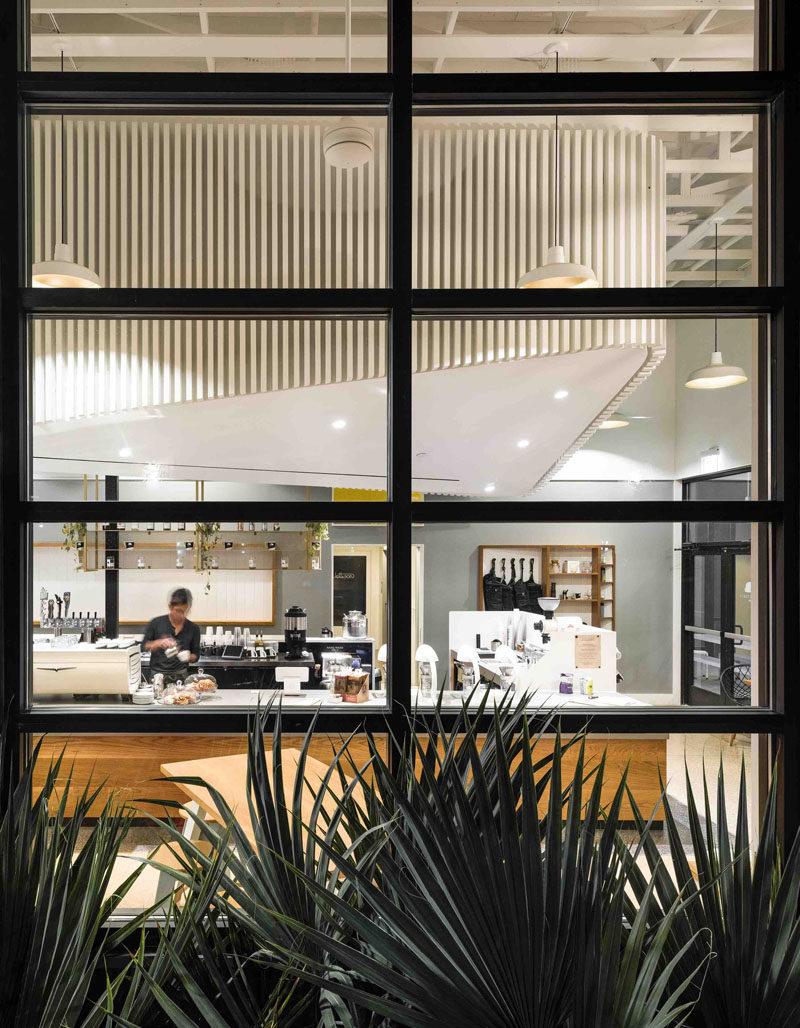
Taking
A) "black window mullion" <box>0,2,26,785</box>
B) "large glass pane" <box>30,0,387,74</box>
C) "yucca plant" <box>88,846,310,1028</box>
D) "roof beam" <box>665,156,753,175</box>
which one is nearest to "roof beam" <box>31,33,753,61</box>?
"large glass pane" <box>30,0,387,74</box>

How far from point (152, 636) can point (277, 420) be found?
551 mm

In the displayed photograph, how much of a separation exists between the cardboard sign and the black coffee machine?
2.00ft

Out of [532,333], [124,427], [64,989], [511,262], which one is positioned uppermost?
[511,262]

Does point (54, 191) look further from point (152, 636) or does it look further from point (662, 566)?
point (662, 566)

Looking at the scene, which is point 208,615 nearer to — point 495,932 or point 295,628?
point 295,628

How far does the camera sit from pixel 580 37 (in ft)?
5.25

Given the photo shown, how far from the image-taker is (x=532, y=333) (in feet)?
5.26

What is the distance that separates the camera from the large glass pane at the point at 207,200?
1584 mm

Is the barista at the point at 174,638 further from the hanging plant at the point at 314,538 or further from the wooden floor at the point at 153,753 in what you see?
the hanging plant at the point at 314,538

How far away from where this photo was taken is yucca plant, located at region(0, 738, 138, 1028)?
1.02 metres

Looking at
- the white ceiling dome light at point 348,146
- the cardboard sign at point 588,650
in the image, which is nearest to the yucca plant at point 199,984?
the cardboard sign at point 588,650

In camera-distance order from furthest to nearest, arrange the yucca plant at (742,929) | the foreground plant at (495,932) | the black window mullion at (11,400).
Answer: the black window mullion at (11,400) < the yucca plant at (742,929) < the foreground plant at (495,932)

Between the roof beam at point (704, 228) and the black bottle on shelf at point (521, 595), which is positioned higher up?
the roof beam at point (704, 228)

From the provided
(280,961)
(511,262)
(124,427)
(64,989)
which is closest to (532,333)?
(511,262)
